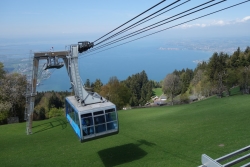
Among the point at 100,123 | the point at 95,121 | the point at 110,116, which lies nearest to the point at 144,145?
the point at 110,116

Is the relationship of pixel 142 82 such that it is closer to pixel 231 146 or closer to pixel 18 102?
pixel 18 102

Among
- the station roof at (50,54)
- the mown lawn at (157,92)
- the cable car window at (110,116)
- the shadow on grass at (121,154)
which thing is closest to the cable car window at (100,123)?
the cable car window at (110,116)

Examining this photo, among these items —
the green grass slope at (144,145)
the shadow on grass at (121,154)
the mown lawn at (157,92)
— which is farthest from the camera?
the mown lawn at (157,92)

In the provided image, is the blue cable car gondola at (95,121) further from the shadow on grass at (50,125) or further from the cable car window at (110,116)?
the shadow on grass at (50,125)

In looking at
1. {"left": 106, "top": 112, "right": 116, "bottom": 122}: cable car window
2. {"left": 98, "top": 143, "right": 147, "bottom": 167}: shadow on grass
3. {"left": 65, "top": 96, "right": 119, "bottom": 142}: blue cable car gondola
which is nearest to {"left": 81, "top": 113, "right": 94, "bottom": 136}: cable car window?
{"left": 65, "top": 96, "right": 119, "bottom": 142}: blue cable car gondola

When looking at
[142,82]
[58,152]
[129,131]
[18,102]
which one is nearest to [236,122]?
[129,131]

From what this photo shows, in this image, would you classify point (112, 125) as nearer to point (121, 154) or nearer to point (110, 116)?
point (110, 116)
